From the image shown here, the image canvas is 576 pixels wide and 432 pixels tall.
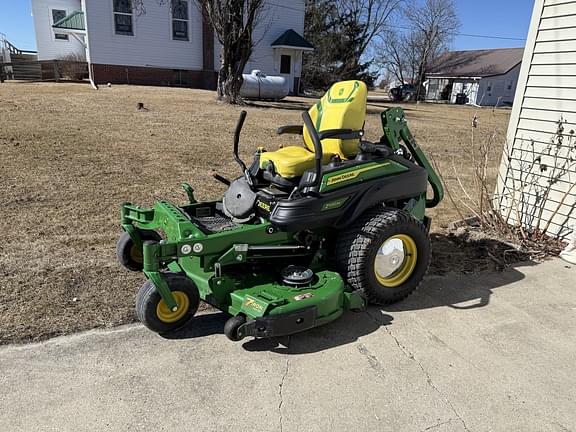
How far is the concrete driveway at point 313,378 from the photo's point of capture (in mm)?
2471

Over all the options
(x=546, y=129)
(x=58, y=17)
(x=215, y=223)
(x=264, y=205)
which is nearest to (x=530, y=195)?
(x=546, y=129)

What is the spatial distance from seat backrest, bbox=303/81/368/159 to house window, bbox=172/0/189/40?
945 inches

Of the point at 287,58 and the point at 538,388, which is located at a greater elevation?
the point at 287,58

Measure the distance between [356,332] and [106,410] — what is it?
66.0 inches

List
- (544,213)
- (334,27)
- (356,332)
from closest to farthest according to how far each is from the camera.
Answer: (356,332)
(544,213)
(334,27)

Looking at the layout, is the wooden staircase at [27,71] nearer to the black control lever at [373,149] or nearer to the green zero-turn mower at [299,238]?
the green zero-turn mower at [299,238]

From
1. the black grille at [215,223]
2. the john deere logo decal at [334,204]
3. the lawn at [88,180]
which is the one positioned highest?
the john deere logo decal at [334,204]

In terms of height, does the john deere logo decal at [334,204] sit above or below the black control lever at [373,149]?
below

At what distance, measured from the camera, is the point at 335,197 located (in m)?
3.34

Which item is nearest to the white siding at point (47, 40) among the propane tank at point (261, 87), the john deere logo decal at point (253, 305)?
the propane tank at point (261, 87)

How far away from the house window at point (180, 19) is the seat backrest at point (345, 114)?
24.0 m

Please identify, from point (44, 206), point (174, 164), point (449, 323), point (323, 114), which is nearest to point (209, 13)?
point (174, 164)

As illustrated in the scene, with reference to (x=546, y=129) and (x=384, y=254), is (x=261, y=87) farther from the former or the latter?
(x=384, y=254)

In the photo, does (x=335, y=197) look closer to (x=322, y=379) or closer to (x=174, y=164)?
(x=322, y=379)
